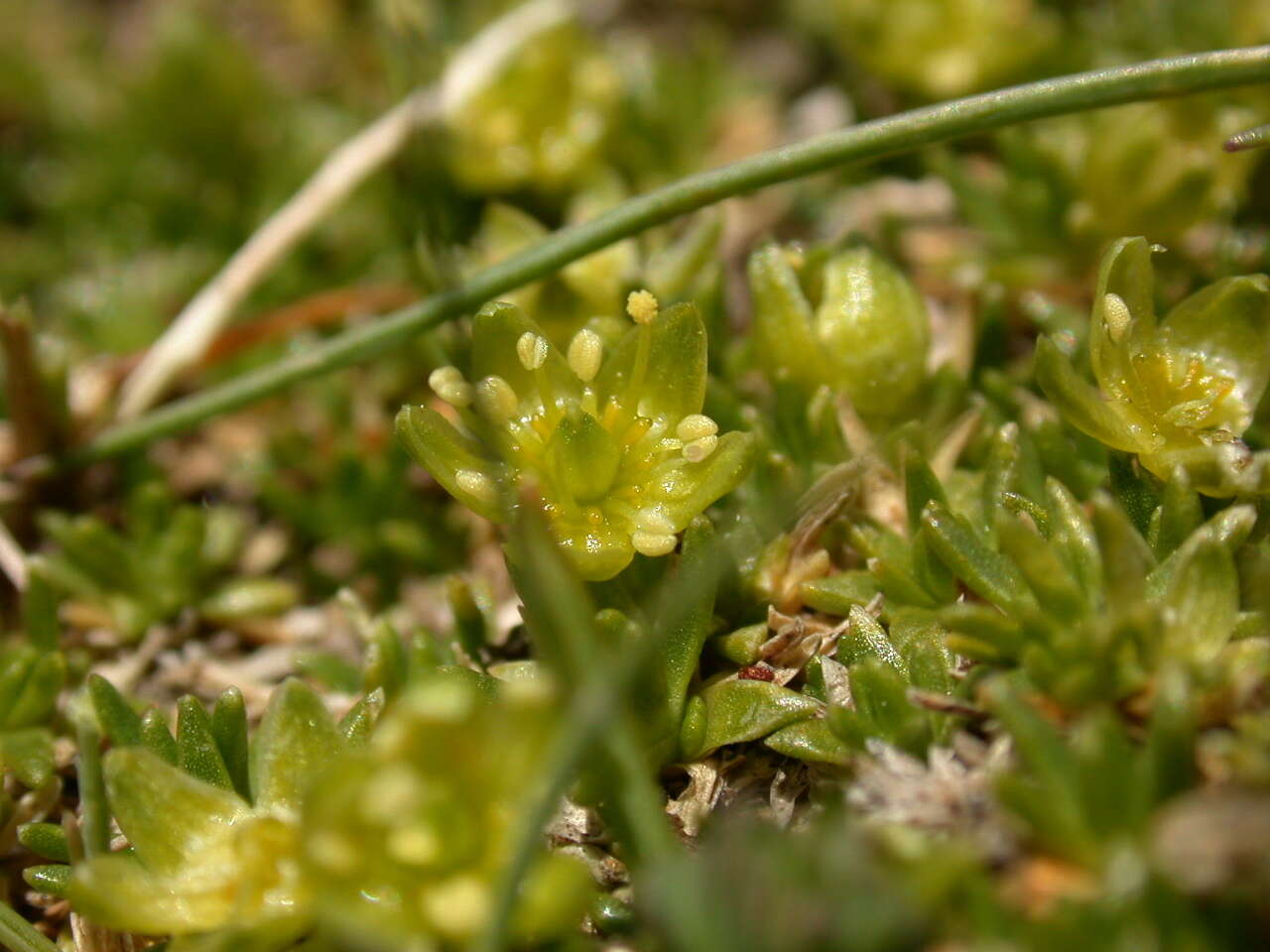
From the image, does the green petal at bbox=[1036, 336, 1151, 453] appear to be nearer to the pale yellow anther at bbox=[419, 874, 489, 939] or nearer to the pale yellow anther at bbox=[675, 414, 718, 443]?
the pale yellow anther at bbox=[675, 414, 718, 443]

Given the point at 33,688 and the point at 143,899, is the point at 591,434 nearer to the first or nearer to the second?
the point at 143,899

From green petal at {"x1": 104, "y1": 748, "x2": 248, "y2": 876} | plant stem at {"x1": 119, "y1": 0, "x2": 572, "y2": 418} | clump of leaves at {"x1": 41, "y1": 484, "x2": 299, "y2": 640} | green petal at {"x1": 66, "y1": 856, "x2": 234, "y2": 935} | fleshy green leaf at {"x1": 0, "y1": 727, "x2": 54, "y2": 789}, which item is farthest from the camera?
plant stem at {"x1": 119, "y1": 0, "x2": 572, "y2": 418}

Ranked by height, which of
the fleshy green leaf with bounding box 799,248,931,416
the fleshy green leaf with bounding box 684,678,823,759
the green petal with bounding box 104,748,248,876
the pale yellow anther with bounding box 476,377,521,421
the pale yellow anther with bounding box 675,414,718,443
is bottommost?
the green petal with bounding box 104,748,248,876

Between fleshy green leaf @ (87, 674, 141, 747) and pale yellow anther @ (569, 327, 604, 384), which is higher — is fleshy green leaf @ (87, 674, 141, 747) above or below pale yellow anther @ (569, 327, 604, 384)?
below

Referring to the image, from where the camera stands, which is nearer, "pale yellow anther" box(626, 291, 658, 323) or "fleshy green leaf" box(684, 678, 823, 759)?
"fleshy green leaf" box(684, 678, 823, 759)

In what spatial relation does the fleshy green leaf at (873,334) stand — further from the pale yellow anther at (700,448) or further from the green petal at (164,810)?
the green petal at (164,810)

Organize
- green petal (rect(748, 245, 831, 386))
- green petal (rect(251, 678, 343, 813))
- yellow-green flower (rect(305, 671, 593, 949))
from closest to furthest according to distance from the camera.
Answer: yellow-green flower (rect(305, 671, 593, 949)) → green petal (rect(251, 678, 343, 813)) → green petal (rect(748, 245, 831, 386))

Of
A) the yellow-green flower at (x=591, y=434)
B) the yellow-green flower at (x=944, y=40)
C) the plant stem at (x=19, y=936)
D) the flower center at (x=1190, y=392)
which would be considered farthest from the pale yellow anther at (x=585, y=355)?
the yellow-green flower at (x=944, y=40)

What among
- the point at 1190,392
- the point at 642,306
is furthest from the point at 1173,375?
the point at 642,306

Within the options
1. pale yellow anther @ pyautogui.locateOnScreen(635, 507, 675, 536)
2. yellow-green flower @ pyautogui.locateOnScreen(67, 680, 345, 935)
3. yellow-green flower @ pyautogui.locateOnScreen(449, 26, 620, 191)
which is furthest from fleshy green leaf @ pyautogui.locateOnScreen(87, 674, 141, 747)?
yellow-green flower @ pyautogui.locateOnScreen(449, 26, 620, 191)
